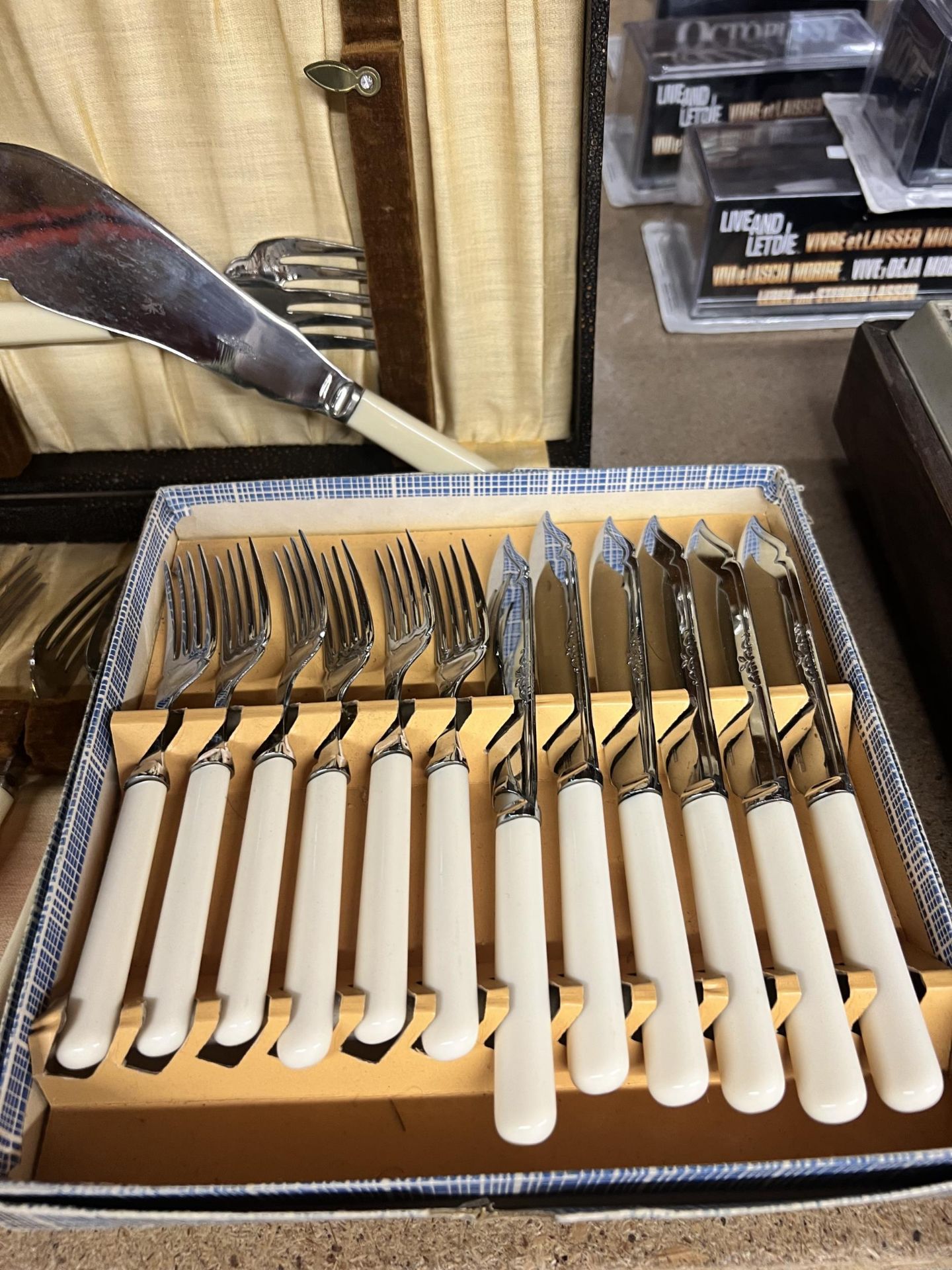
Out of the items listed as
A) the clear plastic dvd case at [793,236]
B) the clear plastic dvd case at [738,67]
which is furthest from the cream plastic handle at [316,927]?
the clear plastic dvd case at [738,67]

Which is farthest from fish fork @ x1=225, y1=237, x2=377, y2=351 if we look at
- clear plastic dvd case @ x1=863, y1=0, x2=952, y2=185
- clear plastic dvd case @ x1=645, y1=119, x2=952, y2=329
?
clear plastic dvd case @ x1=863, y1=0, x2=952, y2=185

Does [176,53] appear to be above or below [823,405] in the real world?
above

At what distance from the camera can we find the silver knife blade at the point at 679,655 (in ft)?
1.29

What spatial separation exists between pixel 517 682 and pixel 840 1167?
23 centimetres

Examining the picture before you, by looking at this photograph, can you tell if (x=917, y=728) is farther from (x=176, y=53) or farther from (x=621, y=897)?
(x=176, y=53)

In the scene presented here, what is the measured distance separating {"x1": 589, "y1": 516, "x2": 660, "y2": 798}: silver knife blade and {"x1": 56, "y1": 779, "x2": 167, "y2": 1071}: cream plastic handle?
213mm

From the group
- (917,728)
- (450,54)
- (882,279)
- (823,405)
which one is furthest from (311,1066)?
(882,279)

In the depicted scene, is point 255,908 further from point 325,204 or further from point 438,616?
point 325,204

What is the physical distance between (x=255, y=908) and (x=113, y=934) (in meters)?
0.06

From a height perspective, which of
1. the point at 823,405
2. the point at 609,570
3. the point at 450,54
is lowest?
the point at 823,405

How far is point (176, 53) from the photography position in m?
0.46

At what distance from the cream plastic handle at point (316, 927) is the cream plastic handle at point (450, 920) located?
4 centimetres

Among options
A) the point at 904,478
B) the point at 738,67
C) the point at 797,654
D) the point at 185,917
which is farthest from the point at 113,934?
the point at 738,67

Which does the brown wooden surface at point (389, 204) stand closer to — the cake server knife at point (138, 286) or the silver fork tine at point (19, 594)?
the cake server knife at point (138, 286)
